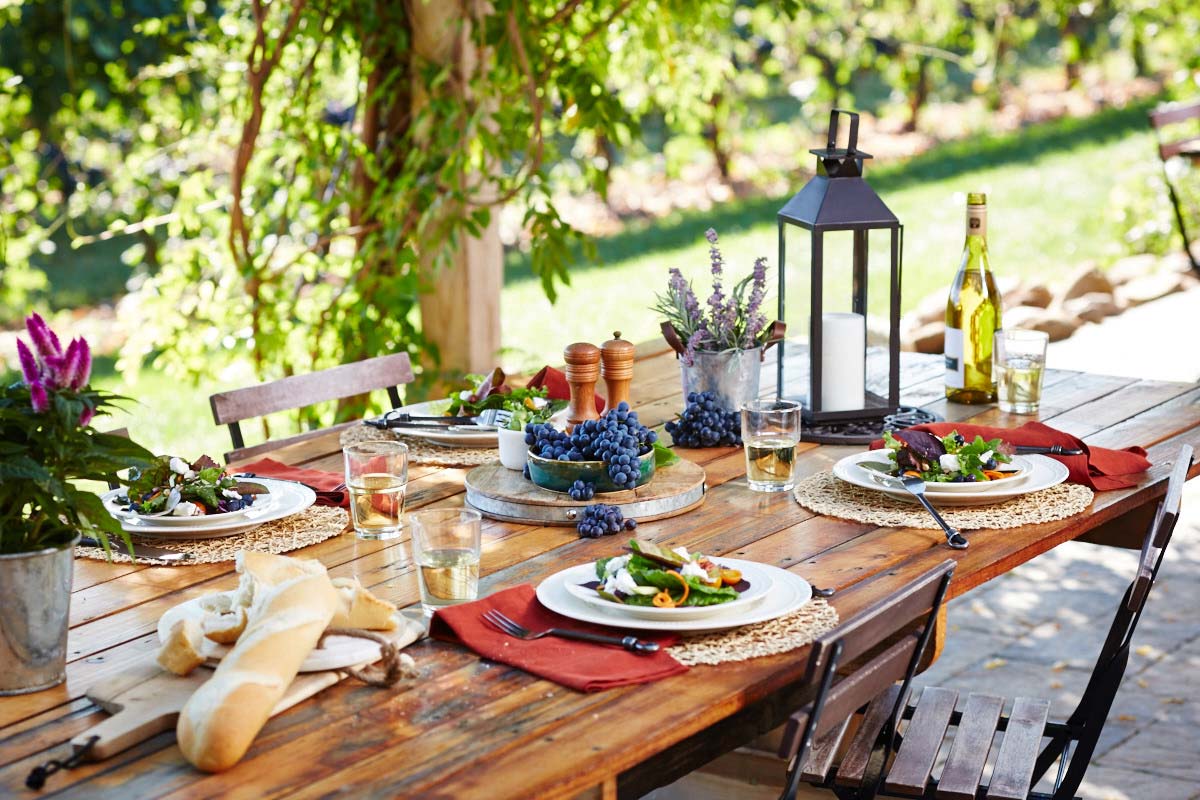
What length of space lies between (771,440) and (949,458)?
269mm

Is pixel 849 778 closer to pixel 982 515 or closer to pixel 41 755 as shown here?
pixel 982 515

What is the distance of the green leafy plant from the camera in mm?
1490

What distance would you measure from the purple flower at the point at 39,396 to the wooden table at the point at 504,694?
1.02 feet

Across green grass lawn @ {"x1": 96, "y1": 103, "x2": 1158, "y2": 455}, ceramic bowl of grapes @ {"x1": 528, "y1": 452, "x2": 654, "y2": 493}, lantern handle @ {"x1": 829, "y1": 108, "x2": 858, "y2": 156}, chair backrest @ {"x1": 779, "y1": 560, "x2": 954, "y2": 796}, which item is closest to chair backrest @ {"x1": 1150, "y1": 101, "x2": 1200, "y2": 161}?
green grass lawn @ {"x1": 96, "y1": 103, "x2": 1158, "y2": 455}

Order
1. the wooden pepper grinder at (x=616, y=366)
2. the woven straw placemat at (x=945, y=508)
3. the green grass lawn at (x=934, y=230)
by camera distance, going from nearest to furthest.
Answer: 1. the woven straw placemat at (x=945, y=508)
2. the wooden pepper grinder at (x=616, y=366)
3. the green grass lawn at (x=934, y=230)

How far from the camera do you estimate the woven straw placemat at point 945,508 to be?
2.07 metres

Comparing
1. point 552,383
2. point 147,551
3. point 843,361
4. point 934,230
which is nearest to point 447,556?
point 147,551

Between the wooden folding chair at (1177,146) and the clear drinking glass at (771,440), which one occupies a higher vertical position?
the wooden folding chair at (1177,146)

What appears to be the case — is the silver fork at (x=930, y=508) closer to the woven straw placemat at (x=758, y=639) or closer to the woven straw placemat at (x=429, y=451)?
the woven straw placemat at (x=758, y=639)

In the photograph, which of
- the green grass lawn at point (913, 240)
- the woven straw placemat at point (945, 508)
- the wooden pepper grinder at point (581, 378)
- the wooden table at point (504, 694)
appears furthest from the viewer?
the green grass lawn at point (913, 240)

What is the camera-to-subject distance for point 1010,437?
2.38 metres

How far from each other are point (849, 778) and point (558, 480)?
0.60 meters

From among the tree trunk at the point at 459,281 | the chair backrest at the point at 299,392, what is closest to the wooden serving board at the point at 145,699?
the chair backrest at the point at 299,392

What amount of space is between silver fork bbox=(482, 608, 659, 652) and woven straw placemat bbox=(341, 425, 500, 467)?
771 millimetres
